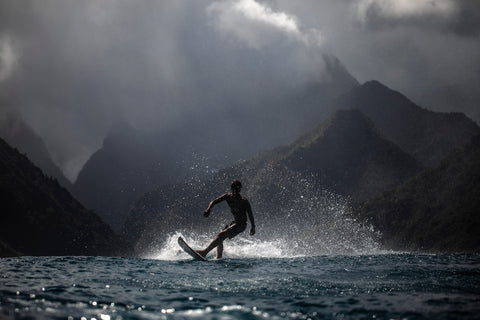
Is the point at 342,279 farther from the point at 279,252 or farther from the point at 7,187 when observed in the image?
the point at 7,187

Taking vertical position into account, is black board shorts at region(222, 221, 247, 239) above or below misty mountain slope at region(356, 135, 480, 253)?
below

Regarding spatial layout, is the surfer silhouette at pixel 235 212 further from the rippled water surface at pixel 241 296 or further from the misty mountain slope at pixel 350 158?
the misty mountain slope at pixel 350 158

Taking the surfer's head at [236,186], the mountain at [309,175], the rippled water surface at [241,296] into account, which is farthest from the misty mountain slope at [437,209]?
the rippled water surface at [241,296]

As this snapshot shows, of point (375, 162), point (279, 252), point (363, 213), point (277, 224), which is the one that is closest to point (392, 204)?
point (363, 213)

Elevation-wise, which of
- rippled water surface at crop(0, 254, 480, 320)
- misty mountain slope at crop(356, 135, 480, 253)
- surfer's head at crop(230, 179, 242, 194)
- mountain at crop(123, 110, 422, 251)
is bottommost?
rippled water surface at crop(0, 254, 480, 320)

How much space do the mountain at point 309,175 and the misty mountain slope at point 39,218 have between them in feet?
118

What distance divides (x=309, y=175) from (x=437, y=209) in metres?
70.2

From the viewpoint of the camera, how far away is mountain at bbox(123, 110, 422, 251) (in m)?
148

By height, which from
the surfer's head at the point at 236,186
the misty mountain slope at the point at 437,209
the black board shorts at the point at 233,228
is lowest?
the black board shorts at the point at 233,228

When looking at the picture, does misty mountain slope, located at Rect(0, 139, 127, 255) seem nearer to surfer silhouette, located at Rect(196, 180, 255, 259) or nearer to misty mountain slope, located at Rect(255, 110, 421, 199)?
misty mountain slope, located at Rect(255, 110, 421, 199)

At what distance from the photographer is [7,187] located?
117 meters

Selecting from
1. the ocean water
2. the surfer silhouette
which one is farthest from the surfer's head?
the ocean water

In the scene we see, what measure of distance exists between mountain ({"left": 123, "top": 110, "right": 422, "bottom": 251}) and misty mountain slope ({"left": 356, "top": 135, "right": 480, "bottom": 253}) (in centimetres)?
2972

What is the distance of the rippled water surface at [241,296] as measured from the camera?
5.21 metres
